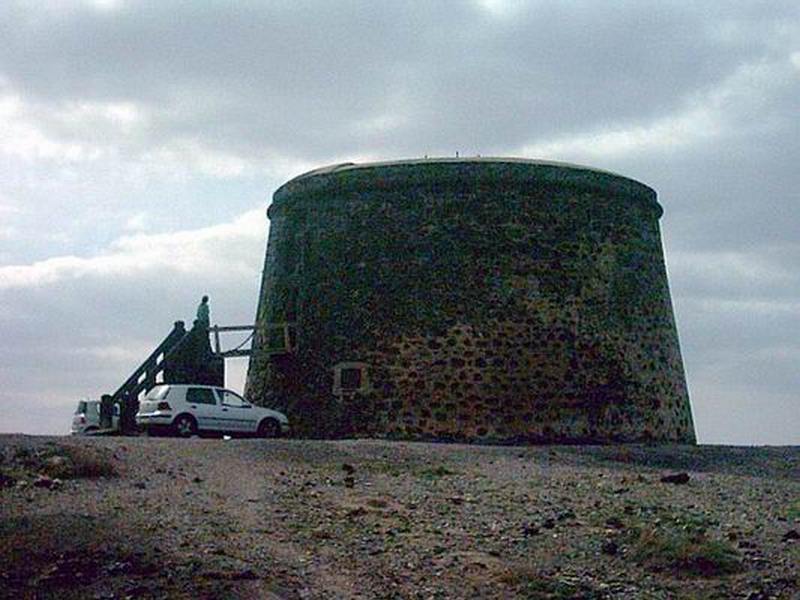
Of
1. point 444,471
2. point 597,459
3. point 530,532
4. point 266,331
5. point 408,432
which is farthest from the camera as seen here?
point 266,331

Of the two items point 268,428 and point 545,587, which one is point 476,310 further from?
point 545,587

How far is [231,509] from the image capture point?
14.2 meters

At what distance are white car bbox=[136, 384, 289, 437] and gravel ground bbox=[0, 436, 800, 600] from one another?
557 centimetres

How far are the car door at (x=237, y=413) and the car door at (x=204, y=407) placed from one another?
191 mm

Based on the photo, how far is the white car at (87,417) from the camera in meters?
28.0

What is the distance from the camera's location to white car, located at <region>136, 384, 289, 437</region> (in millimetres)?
24922

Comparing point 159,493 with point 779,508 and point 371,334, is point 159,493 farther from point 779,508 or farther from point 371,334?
point 371,334

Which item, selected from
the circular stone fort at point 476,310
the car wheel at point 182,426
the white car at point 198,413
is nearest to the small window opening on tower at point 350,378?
the circular stone fort at point 476,310

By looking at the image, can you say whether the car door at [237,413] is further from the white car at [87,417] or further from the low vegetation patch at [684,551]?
the low vegetation patch at [684,551]

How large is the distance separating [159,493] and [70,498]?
100 centimetres

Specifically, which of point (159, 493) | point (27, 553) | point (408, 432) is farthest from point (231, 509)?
point (408, 432)

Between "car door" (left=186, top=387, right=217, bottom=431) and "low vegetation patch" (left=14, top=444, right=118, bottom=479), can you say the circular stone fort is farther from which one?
"low vegetation patch" (left=14, top=444, right=118, bottom=479)

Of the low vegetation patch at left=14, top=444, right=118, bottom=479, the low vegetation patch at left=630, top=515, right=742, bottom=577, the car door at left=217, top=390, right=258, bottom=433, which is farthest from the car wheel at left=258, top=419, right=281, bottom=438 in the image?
the low vegetation patch at left=630, top=515, right=742, bottom=577

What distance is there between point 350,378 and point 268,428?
2.21 metres
